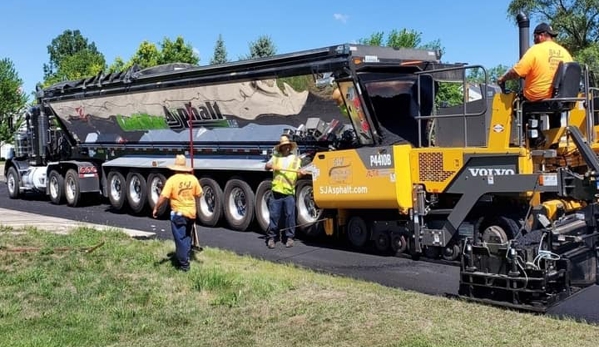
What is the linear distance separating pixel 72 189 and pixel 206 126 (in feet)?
21.0

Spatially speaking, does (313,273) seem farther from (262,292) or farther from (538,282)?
(538,282)

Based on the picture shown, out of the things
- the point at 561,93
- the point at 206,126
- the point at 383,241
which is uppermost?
the point at 206,126

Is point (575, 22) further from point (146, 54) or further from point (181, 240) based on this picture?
point (146, 54)

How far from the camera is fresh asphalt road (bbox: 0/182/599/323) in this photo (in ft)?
25.3

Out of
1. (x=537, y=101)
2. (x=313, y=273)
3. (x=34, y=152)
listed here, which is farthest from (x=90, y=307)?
(x=34, y=152)

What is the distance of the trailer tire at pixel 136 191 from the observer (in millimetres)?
16328

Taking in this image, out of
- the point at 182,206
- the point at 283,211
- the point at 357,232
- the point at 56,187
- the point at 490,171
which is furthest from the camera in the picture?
the point at 56,187

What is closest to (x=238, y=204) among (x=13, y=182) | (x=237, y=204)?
(x=237, y=204)

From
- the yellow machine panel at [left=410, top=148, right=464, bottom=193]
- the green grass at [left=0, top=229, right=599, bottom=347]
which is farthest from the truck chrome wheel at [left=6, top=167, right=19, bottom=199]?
the yellow machine panel at [left=410, top=148, right=464, bottom=193]

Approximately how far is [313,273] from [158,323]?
2.62 metres

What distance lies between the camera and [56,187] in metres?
19.7

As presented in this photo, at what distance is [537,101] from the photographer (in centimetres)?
816

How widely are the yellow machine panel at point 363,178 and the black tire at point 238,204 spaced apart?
8.69 feet

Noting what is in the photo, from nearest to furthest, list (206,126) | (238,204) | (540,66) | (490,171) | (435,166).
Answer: (540,66) < (490,171) < (435,166) < (238,204) < (206,126)
